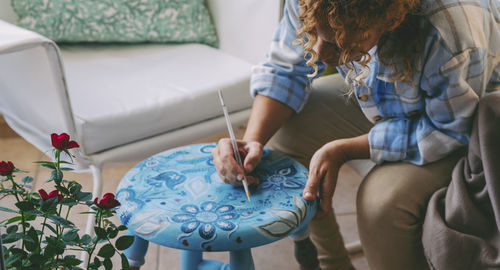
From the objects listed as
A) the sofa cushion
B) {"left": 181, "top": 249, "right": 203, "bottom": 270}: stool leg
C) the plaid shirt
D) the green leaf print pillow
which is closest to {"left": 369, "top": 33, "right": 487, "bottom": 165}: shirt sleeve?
the plaid shirt

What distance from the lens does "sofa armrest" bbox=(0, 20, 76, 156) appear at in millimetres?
1033

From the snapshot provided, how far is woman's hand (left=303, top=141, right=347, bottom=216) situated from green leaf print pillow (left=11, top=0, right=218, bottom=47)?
0.81m

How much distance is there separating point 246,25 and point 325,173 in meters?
0.73

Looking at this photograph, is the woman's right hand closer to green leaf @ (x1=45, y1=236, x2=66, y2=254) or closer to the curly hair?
the curly hair

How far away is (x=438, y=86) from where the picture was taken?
0.87 metres

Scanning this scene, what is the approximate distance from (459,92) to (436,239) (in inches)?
9.9

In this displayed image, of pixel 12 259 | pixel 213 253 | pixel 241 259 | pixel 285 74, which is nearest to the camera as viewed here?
pixel 12 259

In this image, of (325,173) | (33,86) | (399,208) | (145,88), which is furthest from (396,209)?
(33,86)

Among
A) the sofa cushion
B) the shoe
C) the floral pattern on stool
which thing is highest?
the floral pattern on stool

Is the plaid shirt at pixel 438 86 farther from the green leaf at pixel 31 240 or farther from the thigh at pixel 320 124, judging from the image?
the green leaf at pixel 31 240

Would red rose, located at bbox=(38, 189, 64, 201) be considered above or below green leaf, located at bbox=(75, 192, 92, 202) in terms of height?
above

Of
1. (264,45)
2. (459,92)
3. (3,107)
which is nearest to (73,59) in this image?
(3,107)

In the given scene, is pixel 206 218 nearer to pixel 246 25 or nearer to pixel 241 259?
pixel 241 259

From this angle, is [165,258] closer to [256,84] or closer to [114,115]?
[114,115]
